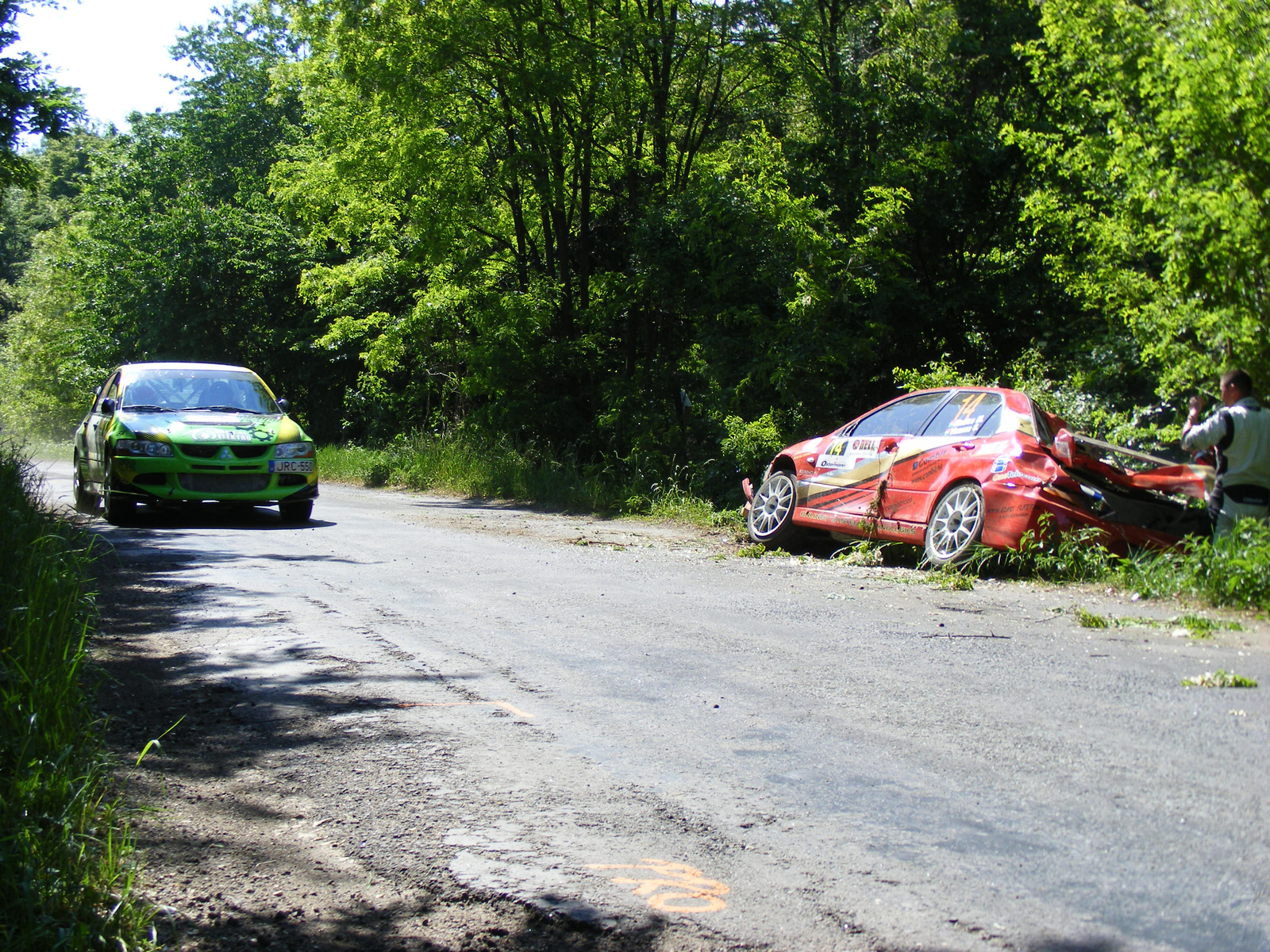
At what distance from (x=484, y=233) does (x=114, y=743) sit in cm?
1716

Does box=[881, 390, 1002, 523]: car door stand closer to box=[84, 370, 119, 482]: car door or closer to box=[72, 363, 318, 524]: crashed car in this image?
box=[72, 363, 318, 524]: crashed car

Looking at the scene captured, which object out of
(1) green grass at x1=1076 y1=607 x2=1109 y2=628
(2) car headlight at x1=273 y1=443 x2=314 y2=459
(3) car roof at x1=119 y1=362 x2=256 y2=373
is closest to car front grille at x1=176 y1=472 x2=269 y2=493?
(2) car headlight at x1=273 y1=443 x2=314 y2=459

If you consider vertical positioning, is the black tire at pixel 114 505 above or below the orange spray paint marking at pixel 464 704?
above

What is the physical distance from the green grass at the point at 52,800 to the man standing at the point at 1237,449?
7655 millimetres

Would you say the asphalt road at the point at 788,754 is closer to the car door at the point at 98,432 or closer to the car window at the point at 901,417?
the car window at the point at 901,417

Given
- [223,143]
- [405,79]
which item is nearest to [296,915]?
[405,79]

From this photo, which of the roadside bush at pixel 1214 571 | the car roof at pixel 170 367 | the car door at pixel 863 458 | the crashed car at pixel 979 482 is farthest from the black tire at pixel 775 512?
the car roof at pixel 170 367

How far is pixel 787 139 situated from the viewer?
17.3 meters

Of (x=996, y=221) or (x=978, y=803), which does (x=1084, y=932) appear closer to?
(x=978, y=803)

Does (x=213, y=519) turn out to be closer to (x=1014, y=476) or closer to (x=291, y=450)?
(x=291, y=450)

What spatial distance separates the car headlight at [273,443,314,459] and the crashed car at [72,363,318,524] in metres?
0.01

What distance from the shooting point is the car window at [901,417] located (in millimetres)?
10344

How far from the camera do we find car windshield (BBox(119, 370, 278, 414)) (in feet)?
42.9

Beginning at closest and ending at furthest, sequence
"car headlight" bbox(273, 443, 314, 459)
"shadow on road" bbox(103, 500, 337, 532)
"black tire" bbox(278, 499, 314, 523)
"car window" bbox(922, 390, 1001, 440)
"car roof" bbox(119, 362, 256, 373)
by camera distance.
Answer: "car window" bbox(922, 390, 1001, 440)
"shadow on road" bbox(103, 500, 337, 532)
"car headlight" bbox(273, 443, 314, 459)
"black tire" bbox(278, 499, 314, 523)
"car roof" bbox(119, 362, 256, 373)
